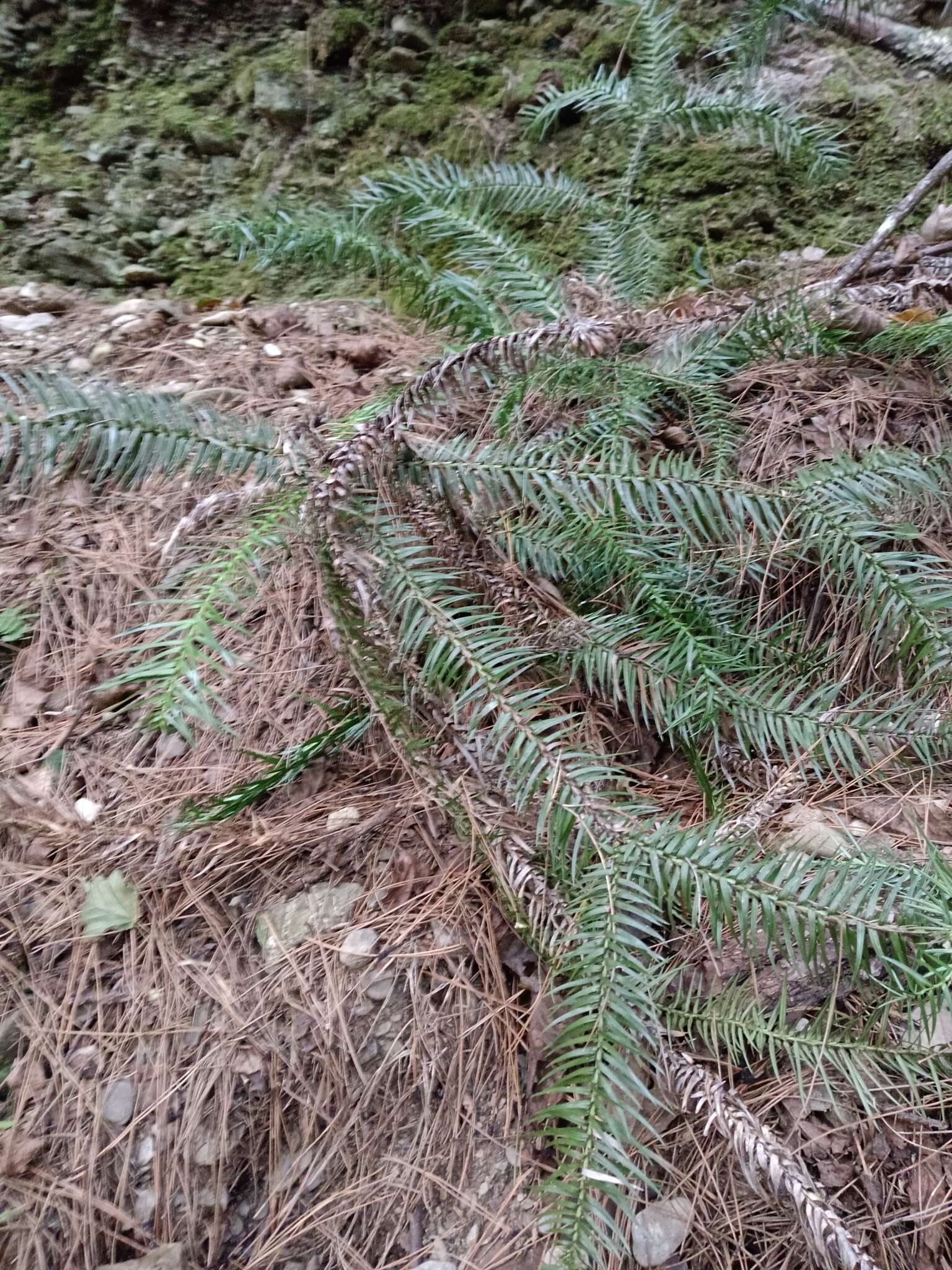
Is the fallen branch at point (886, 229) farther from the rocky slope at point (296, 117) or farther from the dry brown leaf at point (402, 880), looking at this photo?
the dry brown leaf at point (402, 880)

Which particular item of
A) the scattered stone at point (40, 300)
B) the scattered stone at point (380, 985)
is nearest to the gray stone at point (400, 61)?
the scattered stone at point (40, 300)

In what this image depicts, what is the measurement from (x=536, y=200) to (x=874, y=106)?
3.87ft

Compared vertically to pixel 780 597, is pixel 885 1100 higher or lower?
lower

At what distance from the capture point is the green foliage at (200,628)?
101 centimetres

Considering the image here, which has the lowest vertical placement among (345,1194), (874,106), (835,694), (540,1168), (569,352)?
(345,1194)

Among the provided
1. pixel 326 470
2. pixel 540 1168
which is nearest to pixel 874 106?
pixel 326 470

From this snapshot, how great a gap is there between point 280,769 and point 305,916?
10.3 inches

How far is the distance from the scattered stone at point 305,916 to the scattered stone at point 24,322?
79.3 inches

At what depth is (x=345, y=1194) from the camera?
107cm

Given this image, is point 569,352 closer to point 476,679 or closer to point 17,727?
point 476,679

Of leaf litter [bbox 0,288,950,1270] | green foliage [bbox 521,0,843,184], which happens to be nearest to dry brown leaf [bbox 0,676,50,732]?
leaf litter [bbox 0,288,950,1270]

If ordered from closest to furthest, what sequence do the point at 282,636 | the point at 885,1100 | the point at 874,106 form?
the point at 885,1100 → the point at 282,636 → the point at 874,106

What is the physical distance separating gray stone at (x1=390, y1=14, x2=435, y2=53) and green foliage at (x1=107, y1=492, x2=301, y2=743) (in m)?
2.45

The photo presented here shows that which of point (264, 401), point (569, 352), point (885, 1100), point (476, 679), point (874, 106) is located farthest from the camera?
point (874, 106)
